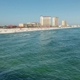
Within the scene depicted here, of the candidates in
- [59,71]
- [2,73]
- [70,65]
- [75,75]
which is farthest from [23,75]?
[70,65]

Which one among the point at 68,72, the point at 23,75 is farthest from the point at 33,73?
the point at 68,72

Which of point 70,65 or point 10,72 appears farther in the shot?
point 70,65

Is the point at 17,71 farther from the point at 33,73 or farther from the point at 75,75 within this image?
the point at 75,75

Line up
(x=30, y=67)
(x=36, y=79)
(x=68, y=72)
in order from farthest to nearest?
(x=30, y=67) → (x=68, y=72) → (x=36, y=79)

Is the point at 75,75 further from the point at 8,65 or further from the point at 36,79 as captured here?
the point at 8,65

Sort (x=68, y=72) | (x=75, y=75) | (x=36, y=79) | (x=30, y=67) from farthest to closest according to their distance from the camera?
1. (x=30, y=67)
2. (x=68, y=72)
3. (x=75, y=75)
4. (x=36, y=79)

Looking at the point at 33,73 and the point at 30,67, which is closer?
the point at 33,73

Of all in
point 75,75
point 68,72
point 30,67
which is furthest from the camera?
point 30,67

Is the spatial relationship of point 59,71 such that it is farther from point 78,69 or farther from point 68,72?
point 78,69

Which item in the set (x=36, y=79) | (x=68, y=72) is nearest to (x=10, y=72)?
(x=36, y=79)
